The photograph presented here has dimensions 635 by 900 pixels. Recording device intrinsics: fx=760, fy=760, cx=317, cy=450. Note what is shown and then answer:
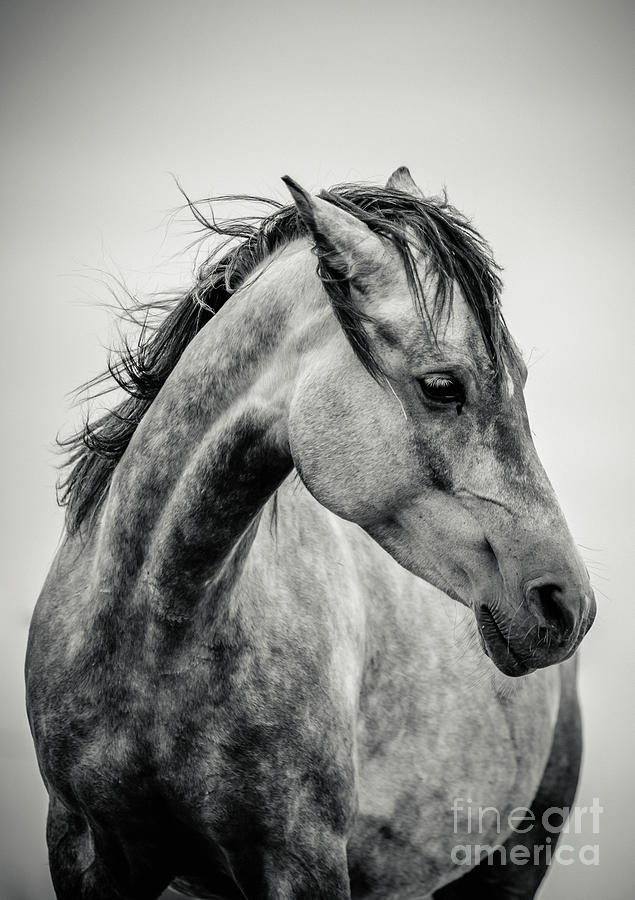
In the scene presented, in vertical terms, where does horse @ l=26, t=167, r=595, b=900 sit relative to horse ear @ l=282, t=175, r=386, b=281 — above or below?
below

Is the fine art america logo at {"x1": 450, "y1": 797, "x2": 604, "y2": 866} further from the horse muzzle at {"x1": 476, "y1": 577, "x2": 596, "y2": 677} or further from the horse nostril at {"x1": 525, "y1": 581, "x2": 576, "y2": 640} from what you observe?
the horse nostril at {"x1": 525, "y1": 581, "x2": 576, "y2": 640}

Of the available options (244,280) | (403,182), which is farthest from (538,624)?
(403,182)

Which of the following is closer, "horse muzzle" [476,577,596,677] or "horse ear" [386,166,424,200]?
"horse muzzle" [476,577,596,677]

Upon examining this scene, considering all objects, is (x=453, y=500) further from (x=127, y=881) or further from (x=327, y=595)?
(x=127, y=881)

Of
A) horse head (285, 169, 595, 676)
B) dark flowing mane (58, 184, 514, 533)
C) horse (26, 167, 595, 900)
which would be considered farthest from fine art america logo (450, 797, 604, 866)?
dark flowing mane (58, 184, 514, 533)

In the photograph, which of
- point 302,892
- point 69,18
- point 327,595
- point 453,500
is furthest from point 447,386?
point 69,18

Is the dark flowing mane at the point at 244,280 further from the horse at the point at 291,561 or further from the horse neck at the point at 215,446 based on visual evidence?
the horse neck at the point at 215,446

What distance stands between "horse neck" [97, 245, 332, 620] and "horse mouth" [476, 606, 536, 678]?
22.2 inches

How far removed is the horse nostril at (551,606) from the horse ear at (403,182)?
118cm

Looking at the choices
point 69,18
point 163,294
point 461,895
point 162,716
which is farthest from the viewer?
point 69,18

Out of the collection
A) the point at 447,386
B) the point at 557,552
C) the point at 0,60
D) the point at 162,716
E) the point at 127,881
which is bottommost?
the point at 127,881

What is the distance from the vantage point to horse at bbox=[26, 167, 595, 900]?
5.12 feet

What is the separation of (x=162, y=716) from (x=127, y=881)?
73 cm

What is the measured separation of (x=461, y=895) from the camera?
12.0 feet
